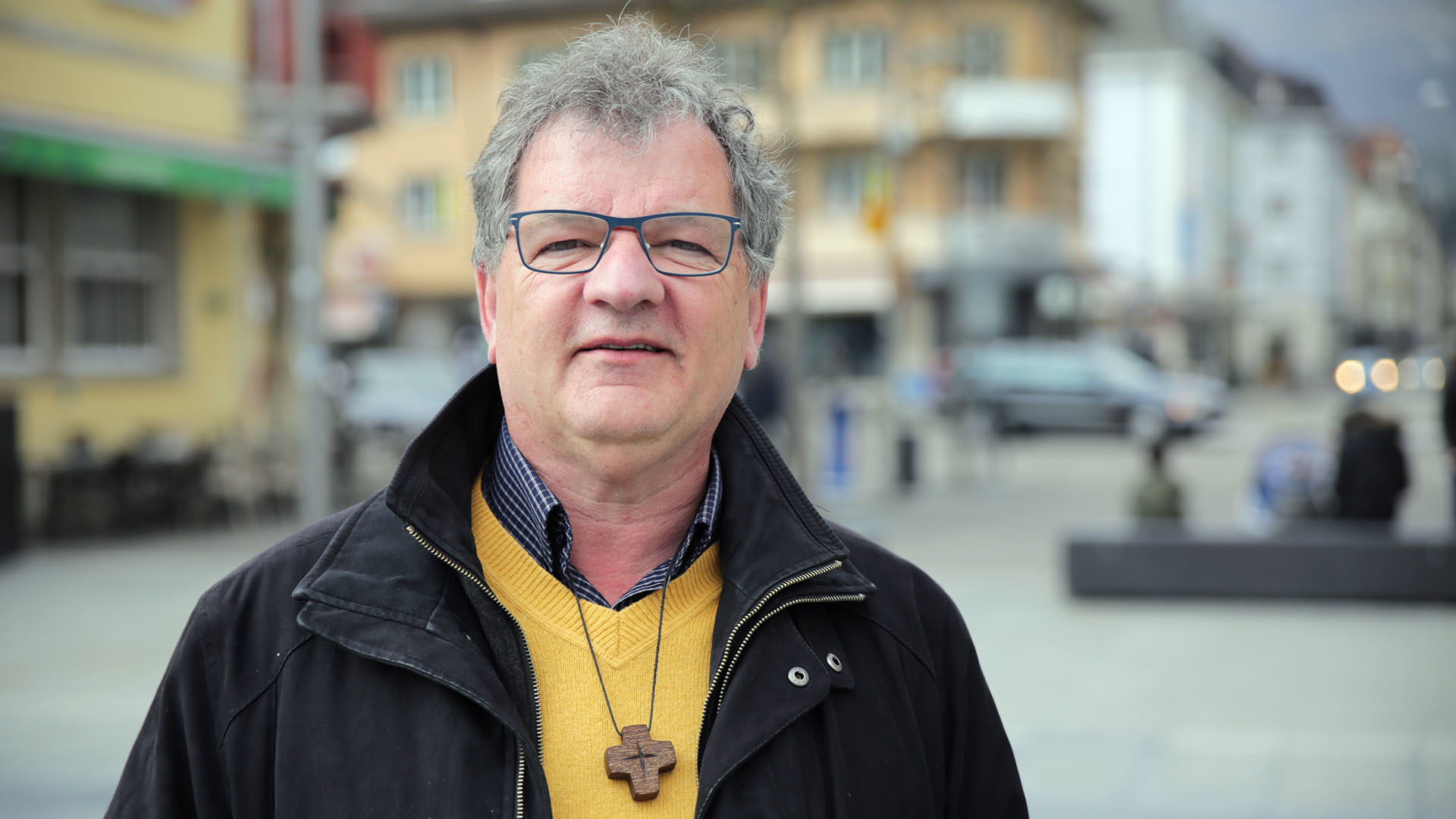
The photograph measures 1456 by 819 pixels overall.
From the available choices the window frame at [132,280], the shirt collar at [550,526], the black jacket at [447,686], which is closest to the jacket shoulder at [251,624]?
the black jacket at [447,686]

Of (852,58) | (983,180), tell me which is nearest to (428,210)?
(852,58)

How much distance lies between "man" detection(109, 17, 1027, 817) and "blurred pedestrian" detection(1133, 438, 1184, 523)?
890 centimetres

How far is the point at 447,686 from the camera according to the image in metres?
1.84

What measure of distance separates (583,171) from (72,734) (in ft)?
19.2

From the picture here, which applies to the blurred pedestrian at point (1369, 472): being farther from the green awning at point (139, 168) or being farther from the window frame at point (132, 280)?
the window frame at point (132, 280)

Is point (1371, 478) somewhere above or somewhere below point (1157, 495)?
above

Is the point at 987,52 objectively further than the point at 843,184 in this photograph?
No

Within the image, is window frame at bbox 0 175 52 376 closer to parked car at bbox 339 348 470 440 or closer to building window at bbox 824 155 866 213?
parked car at bbox 339 348 470 440

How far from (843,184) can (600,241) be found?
4179cm

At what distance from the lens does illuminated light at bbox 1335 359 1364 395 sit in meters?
11.2

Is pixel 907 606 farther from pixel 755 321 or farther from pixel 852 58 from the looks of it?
pixel 852 58

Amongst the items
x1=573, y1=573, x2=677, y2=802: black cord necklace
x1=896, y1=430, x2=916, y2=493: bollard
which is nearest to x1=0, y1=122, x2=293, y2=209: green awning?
x1=896, y1=430, x2=916, y2=493: bollard

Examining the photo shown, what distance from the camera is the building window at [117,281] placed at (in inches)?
577

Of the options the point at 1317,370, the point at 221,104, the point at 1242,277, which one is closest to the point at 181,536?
the point at 221,104
